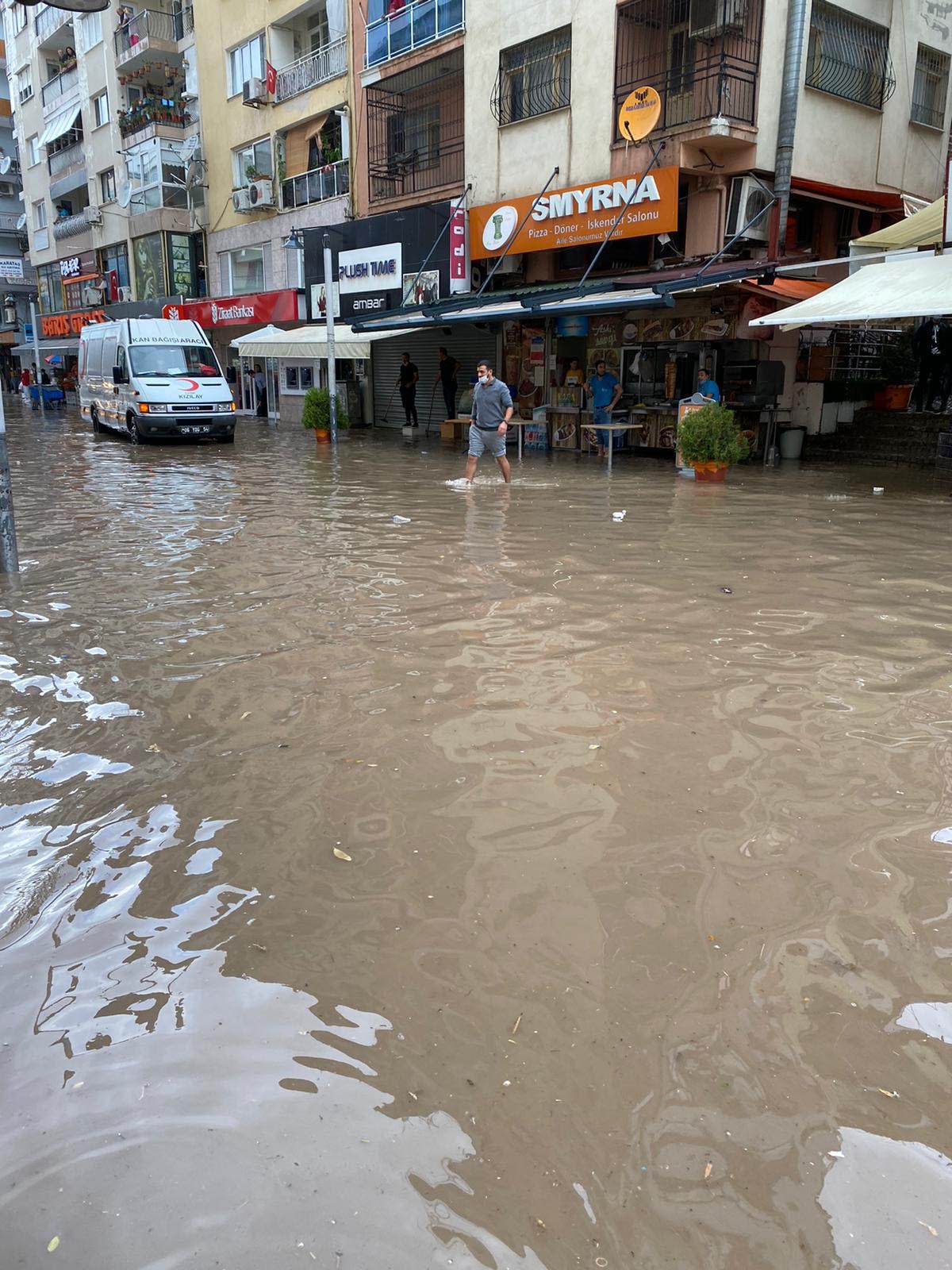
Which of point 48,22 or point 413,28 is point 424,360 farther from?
point 48,22

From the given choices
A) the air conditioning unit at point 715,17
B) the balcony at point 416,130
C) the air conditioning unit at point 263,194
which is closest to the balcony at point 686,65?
the air conditioning unit at point 715,17

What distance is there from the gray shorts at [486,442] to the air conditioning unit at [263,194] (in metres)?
19.5

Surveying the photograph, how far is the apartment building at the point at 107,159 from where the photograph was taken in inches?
1329

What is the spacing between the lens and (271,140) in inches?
1133

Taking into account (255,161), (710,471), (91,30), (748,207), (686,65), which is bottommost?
(710,471)

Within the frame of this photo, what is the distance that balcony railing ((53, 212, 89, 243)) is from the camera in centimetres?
4156

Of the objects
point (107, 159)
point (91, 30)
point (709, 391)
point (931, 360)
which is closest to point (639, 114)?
point (709, 391)

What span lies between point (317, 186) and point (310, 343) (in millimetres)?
5981

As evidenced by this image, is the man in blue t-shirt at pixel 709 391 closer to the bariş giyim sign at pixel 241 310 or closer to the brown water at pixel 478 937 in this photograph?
the brown water at pixel 478 937

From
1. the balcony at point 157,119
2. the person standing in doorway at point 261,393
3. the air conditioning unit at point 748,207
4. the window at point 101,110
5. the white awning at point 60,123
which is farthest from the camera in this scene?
the white awning at point 60,123

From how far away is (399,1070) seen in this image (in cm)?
252

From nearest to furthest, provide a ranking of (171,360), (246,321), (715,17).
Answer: (715,17), (171,360), (246,321)

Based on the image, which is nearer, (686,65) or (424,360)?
(686,65)

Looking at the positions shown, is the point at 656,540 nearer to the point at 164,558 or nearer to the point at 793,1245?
the point at 164,558
